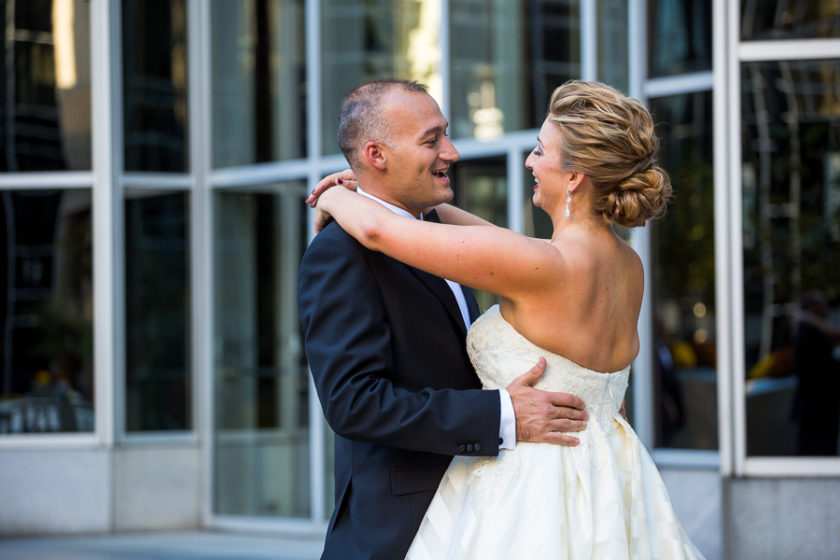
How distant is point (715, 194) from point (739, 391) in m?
1.01

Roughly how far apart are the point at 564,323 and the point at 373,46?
5401 mm

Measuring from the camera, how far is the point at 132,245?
802cm

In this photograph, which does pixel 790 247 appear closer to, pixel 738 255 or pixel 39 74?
pixel 738 255

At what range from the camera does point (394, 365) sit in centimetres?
254

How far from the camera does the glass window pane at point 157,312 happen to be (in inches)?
316

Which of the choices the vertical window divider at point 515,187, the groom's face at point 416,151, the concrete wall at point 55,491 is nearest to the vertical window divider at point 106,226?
the concrete wall at point 55,491

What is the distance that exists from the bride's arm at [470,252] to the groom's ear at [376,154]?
235 millimetres

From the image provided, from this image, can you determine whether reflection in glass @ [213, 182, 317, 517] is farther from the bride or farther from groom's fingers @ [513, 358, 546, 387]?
groom's fingers @ [513, 358, 546, 387]

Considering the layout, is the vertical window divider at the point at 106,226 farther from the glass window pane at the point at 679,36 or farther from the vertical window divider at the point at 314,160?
the glass window pane at the point at 679,36

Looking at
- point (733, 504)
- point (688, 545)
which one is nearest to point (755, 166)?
point (733, 504)

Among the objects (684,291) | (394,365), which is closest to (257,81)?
(684,291)

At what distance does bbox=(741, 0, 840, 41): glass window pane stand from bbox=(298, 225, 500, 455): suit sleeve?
407 centimetres

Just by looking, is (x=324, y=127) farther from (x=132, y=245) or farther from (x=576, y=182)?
(x=576, y=182)

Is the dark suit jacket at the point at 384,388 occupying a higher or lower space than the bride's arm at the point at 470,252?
lower
